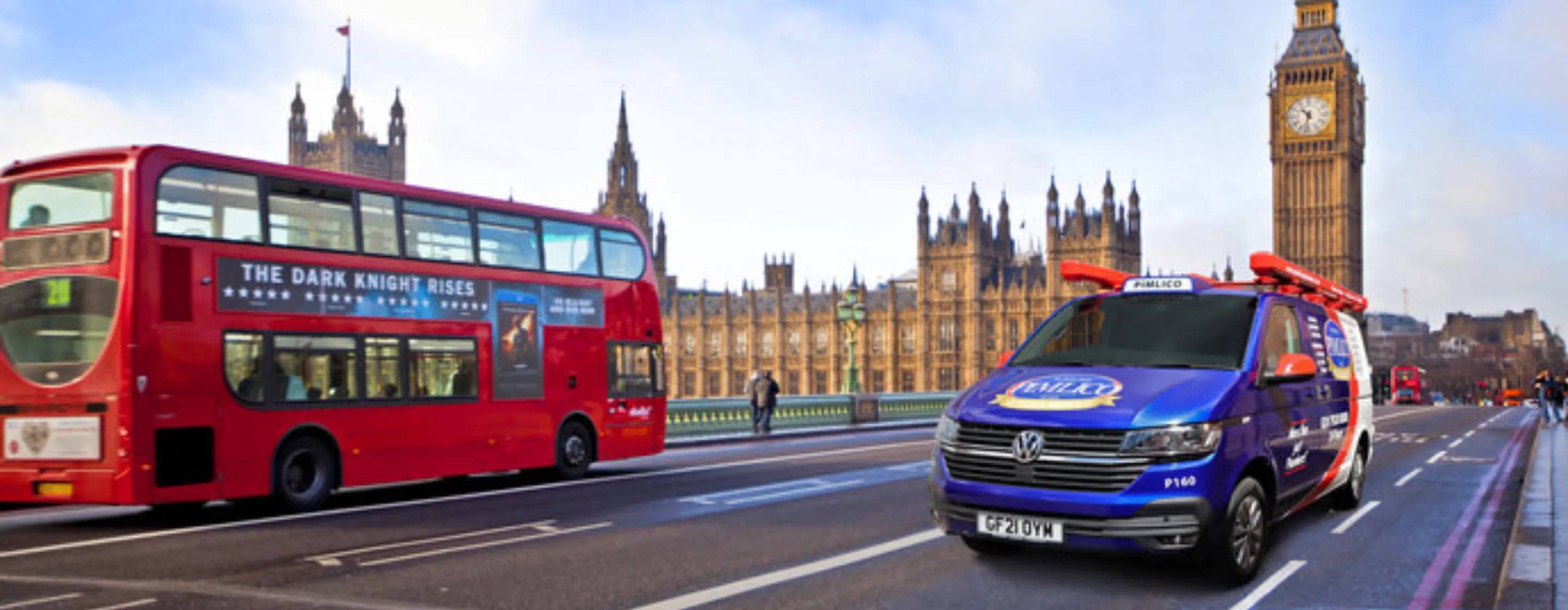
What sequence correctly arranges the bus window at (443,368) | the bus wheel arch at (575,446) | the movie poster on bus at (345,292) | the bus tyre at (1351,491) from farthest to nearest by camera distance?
the bus wheel arch at (575,446), the bus window at (443,368), the movie poster on bus at (345,292), the bus tyre at (1351,491)

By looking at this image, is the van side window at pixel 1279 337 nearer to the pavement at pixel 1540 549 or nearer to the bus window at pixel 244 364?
the pavement at pixel 1540 549

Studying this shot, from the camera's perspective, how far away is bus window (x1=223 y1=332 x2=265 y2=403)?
1184 cm

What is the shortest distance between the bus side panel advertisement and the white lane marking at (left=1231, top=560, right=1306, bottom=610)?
31.5 feet

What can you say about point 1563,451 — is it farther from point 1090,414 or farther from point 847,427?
point 847,427

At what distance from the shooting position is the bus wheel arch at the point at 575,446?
630 inches

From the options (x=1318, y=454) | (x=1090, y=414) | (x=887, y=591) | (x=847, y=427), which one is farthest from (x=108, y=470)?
(x=847, y=427)

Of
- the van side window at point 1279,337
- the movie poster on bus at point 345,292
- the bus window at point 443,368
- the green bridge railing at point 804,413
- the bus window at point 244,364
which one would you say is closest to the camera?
the van side window at point 1279,337

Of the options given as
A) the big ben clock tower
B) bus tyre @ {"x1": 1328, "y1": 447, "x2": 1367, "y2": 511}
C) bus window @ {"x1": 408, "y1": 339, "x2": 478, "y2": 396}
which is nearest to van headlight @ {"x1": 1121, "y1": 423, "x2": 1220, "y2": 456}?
bus tyre @ {"x1": 1328, "y1": 447, "x2": 1367, "y2": 511}

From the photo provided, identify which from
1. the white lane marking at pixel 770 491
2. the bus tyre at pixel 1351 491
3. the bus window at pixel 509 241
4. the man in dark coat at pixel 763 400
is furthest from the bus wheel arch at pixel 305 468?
the man in dark coat at pixel 763 400

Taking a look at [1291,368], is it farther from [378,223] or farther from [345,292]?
[378,223]

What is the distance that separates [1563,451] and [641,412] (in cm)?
1441

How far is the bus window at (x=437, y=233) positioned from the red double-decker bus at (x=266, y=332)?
3cm

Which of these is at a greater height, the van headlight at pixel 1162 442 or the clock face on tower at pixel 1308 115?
the clock face on tower at pixel 1308 115

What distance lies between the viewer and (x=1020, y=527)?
7.64m
